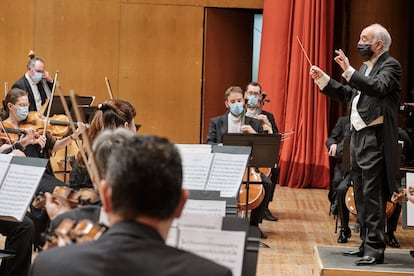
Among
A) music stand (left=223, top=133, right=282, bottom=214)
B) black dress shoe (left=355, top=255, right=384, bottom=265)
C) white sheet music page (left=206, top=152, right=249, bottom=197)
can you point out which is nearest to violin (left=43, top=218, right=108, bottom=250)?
white sheet music page (left=206, top=152, right=249, bottom=197)

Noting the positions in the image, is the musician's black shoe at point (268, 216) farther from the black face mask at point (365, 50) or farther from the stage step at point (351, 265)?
the black face mask at point (365, 50)

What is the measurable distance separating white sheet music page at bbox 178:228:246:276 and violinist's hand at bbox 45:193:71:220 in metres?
0.94

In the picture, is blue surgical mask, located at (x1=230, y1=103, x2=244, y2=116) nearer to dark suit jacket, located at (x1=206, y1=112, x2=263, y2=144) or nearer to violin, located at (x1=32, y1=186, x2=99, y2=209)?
dark suit jacket, located at (x1=206, y1=112, x2=263, y2=144)

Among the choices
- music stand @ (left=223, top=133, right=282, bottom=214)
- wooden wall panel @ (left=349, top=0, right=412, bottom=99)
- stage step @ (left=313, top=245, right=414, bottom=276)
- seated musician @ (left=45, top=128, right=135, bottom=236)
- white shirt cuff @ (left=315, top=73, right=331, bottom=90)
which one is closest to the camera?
seated musician @ (left=45, top=128, right=135, bottom=236)

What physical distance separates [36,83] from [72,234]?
21.2ft

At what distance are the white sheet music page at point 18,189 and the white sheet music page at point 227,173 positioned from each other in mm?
1052

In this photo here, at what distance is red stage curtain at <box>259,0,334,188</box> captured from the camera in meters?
9.57

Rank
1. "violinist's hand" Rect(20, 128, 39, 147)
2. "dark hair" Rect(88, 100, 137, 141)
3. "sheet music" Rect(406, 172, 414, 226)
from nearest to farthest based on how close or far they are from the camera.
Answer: "dark hair" Rect(88, 100, 137, 141) → "sheet music" Rect(406, 172, 414, 226) → "violinist's hand" Rect(20, 128, 39, 147)

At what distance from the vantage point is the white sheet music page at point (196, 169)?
4.55 metres

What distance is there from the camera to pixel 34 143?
5.71 m

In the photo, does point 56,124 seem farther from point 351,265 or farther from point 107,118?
point 351,265

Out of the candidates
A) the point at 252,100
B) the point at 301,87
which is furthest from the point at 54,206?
the point at 301,87

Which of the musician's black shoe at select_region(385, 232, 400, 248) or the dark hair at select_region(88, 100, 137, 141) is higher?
the dark hair at select_region(88, 100, 137, 141)

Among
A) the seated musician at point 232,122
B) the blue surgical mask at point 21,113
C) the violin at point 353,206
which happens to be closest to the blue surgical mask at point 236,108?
the seated musician at point 232,122
